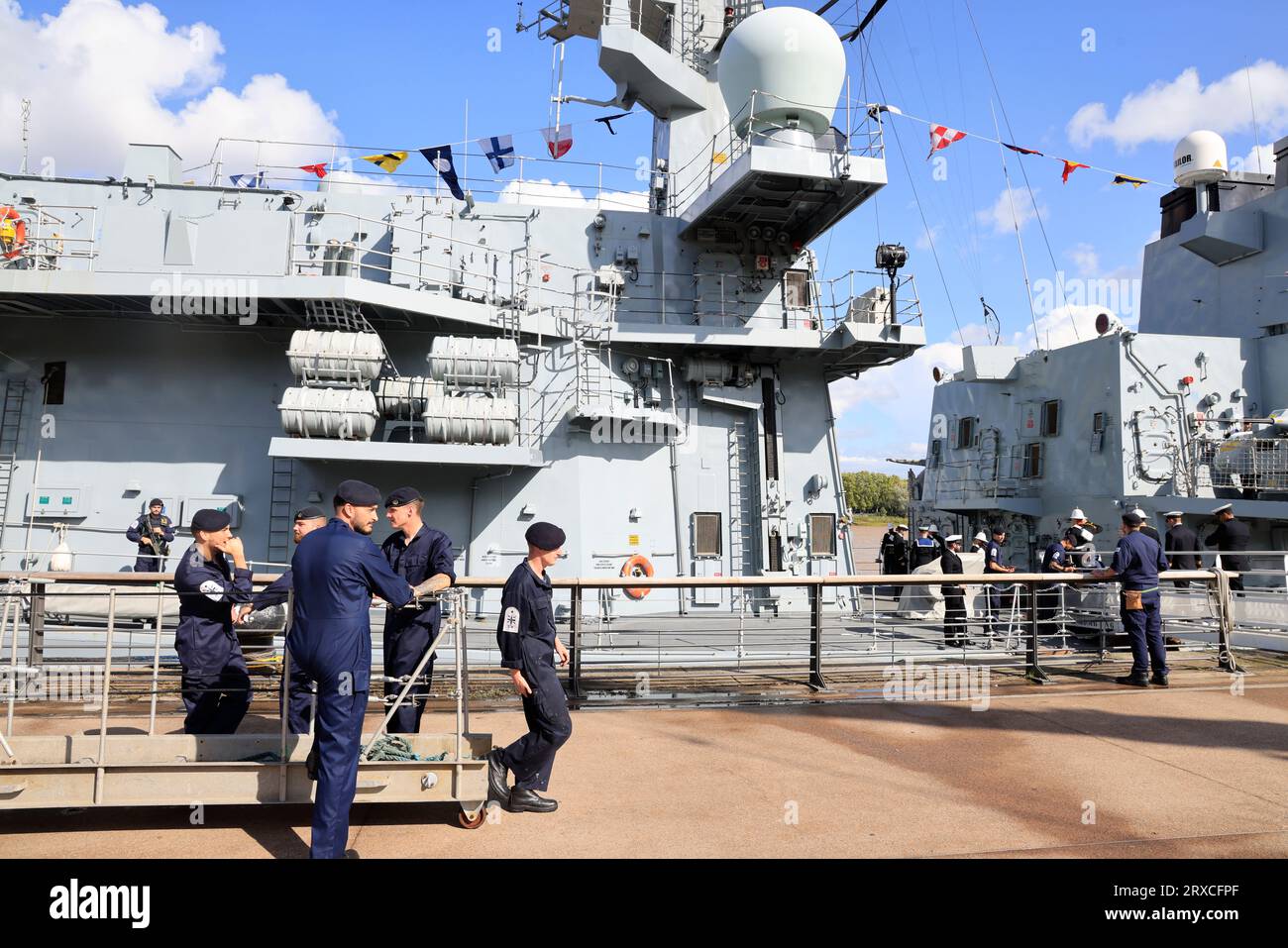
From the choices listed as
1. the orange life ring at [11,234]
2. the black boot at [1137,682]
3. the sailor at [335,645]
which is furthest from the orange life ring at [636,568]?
the orange life ring at [11,234]

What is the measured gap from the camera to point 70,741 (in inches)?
162

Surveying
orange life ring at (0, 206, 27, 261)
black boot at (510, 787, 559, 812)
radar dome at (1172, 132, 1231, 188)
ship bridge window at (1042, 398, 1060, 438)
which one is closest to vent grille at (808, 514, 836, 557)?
ship bridge window at (1042, 398, 1060, 438)

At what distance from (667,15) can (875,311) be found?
6.58 metres

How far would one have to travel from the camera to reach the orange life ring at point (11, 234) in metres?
8.82

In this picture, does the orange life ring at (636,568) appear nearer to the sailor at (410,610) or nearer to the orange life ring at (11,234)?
the sailor at (410,610)

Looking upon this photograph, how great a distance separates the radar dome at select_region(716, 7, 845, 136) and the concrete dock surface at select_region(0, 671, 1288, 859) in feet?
27.3

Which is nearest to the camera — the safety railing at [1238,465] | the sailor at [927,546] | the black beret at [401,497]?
the black beret at [401,497]

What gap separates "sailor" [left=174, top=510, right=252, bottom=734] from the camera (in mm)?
4363

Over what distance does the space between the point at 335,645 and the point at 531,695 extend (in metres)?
1.07

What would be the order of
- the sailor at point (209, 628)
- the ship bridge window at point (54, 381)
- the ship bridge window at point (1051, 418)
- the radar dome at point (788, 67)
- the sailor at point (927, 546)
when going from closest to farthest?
the sailor at point (209, 628) < the ship bridge window at point (54, 381) < the radar dome at point (788, 67) < the sailor at point (927, 546) < the ship bridge window at point (1051, 418)

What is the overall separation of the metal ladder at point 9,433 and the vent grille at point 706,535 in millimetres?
8011

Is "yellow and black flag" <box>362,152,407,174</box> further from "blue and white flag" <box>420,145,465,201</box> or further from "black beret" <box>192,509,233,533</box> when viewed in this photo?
"black beret" <box>192,509,233,533</box>
